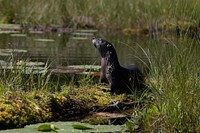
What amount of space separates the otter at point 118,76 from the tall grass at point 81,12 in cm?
1025

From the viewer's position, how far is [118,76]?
707 cm

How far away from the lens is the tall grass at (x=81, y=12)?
18203mm

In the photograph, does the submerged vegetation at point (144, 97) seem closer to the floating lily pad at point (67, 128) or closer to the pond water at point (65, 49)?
the floating lily pad at point (67, 128)

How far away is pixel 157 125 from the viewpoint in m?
5.07

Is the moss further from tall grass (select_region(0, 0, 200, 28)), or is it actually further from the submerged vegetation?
tall grass (select_region(0, 0, 200, 28))

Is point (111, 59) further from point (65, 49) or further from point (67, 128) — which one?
point (65, 49)

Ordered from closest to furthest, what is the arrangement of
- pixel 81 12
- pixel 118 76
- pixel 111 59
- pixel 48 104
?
pixel 48 104
pixel 118 76
pixel 111 59
pixel 81 12

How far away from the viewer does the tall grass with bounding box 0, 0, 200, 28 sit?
18203 millimetres

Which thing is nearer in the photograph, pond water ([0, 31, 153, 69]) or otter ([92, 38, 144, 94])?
otter ([92, 38, 144, 94])

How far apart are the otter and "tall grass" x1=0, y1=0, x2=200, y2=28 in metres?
10.3

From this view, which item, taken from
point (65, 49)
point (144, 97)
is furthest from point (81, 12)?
point (144, 97)

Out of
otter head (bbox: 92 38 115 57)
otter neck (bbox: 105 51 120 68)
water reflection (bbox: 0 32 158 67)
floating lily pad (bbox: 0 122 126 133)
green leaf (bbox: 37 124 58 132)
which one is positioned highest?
otter head (bbox: 92 38 115 57)

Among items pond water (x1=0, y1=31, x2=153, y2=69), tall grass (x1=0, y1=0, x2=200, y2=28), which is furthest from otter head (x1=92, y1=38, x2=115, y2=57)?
tall grass (x1=0, y1=0, x2=200, y2=28)

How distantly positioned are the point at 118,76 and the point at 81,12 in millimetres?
12167
